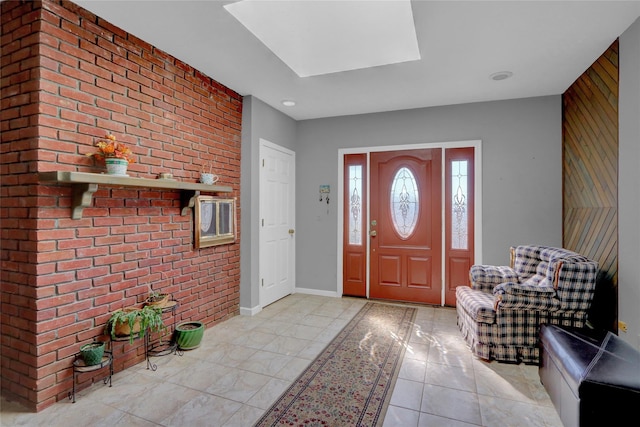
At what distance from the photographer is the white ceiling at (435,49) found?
220 cm

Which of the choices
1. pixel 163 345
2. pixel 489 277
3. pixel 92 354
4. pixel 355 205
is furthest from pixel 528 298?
pixel 92 354

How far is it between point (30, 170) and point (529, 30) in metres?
3.53

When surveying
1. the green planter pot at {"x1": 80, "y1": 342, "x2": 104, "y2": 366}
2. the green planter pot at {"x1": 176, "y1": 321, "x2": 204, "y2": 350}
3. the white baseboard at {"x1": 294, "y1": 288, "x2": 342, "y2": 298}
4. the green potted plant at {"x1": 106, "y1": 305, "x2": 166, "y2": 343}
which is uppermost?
the green potted plant at {"x1": 106, "y1": 305, "x2": 166, "y2": 343}

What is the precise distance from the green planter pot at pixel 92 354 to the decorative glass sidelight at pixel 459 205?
379 cm

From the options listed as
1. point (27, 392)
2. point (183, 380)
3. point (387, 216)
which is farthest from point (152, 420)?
point (387, 216)

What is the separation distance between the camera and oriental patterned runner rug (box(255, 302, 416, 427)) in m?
1.99

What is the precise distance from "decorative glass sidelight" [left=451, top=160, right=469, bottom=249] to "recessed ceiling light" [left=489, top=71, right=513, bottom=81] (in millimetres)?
1106

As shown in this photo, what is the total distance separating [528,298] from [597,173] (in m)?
1.34

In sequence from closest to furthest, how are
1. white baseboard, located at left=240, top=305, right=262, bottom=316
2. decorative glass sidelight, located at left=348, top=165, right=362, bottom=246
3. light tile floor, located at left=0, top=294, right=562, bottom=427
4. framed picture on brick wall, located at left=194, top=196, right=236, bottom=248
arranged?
1. light tile floor, located at left=0, top=294, right=562, bottom=427
2. framed picture on brick wall, located at left=194, top=196, right=236, bottom=248
3. white baseboard, located at left=240, top=305, right=262, bottom=316
4. decorative glass sidelight, located at left=348, top=165, right=362, bottom=246

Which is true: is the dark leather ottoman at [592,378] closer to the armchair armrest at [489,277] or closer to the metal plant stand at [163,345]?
the armchair armrest at [489,277]

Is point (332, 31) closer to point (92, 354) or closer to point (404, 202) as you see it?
point (404, 202)

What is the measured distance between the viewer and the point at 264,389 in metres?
2.28

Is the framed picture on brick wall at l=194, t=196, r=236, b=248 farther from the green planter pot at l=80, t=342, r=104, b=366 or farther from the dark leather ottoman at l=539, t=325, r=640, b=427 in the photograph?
the dark leather ottoman at l=539, t=325, r=640, b=427

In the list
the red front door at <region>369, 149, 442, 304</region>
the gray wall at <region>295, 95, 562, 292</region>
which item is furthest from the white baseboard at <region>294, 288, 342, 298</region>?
the red front door at <region>369, 149, 442, 304</region>
